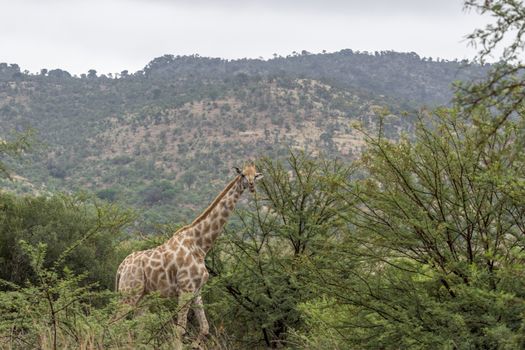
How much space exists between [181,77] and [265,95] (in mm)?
45325

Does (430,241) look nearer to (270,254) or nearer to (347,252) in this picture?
(347,252)

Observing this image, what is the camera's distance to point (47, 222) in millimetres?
15602

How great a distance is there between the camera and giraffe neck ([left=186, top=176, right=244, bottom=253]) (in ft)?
34.0

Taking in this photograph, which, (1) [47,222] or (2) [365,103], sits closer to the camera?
(1) [47,222]

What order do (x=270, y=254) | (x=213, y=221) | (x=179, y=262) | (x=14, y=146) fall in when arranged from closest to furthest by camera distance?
(x=179, y=262), (x=213, y=221), (x=270, y=254), (x=14, y=146)

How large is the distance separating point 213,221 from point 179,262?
842mm

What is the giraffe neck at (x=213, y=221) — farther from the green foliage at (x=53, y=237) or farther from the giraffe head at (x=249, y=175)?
the green foliage at (x=53, y=237)

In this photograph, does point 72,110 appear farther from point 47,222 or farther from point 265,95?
point 47,222

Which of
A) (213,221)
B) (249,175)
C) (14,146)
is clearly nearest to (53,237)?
(14,146)

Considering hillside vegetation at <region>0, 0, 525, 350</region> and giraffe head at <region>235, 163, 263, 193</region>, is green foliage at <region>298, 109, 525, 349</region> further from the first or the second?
giraffe head at <region>235, 163, 263, 193</region>

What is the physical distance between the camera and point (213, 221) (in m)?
10.4

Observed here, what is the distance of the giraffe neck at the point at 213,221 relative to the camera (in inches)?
408

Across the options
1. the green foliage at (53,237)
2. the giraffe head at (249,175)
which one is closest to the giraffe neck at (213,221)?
the giraffe head at (249,175)

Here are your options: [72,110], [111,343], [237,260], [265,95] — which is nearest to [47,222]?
[237,260]
